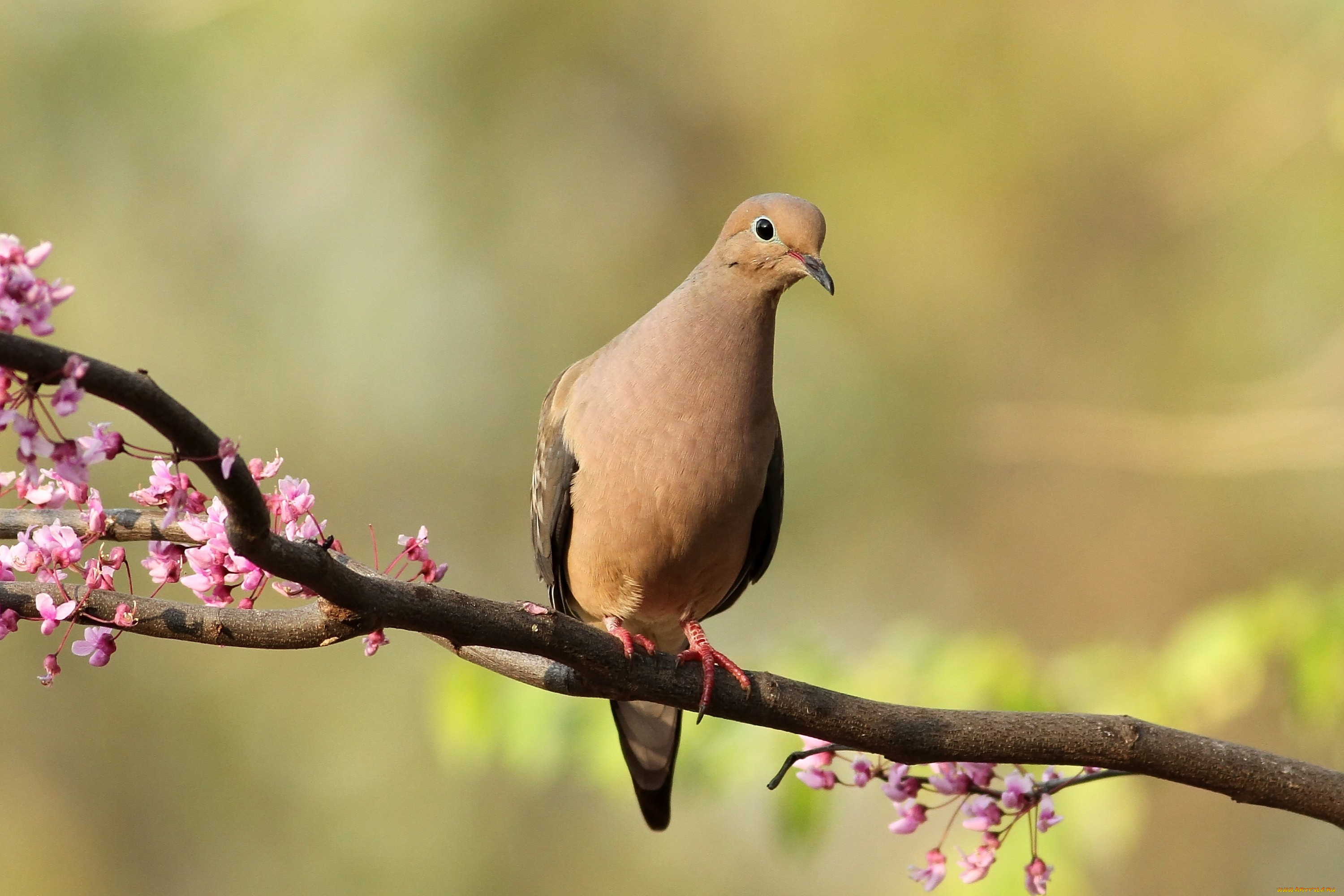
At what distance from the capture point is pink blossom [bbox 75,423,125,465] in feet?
5.01

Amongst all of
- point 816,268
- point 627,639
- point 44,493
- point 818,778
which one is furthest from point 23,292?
point 816,268

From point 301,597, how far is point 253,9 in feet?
26.4

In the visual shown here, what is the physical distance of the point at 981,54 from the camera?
8289mm

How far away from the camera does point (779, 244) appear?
3449 millimetres

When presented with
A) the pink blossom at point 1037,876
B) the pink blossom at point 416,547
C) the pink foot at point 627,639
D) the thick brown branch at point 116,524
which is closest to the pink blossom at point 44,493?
the thick brown branch at point 116,524

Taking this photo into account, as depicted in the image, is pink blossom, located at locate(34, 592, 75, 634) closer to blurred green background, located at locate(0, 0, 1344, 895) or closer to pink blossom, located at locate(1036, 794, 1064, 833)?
pink blossom, located at locate(1036, 794, 1064, 833)

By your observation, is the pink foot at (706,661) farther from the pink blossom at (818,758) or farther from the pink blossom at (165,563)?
the pink blossom at (165,563)

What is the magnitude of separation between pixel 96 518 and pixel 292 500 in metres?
0.30

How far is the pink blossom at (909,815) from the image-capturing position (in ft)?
8.27

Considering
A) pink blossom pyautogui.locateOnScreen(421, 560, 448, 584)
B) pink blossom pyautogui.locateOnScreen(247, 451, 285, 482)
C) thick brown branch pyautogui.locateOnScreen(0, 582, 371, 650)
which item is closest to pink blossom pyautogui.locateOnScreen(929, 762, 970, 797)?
pink blossom pyautogui.locateOnScreen(421, 560, 448, 584)

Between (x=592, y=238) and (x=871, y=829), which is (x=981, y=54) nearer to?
(x=592, y=238)

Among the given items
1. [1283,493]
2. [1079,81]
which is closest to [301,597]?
[1283,493]

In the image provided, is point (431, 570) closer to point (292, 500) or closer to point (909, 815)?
point (292, 500)

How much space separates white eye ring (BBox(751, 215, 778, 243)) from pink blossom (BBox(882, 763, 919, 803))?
156 cm
